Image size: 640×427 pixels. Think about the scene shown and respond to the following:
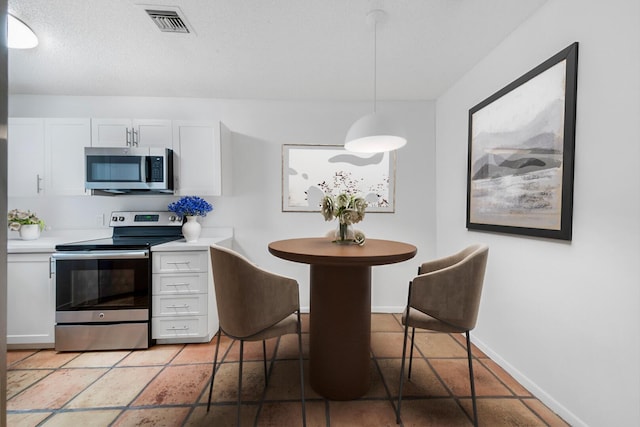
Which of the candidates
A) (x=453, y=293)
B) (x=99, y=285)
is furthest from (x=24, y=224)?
(x=453, y=293)

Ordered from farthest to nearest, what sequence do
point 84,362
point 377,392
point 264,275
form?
point 84,362, point 377,392, point 264,275

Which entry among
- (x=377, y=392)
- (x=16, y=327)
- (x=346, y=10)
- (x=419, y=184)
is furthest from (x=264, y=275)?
(x=16, y=327)

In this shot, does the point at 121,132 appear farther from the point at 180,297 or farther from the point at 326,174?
the point at 326,174

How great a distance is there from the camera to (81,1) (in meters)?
1.60

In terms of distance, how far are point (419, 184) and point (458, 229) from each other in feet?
2.32

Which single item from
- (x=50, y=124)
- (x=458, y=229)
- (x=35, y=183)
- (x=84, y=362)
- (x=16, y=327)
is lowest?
(x=84, y=362)

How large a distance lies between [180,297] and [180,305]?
7 centimetres

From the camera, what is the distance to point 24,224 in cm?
248

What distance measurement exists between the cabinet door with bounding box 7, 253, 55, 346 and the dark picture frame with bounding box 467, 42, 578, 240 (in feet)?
12.2

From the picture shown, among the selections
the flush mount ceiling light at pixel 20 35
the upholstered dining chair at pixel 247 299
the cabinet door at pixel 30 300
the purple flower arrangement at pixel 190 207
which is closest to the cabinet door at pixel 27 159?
the cabinet door at pixel 30 300

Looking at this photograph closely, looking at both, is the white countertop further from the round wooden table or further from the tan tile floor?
the round wooden table

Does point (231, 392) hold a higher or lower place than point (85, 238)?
lower

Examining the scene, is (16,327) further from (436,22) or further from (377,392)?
(436,22)

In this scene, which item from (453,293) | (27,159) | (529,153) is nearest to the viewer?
(453,293)
